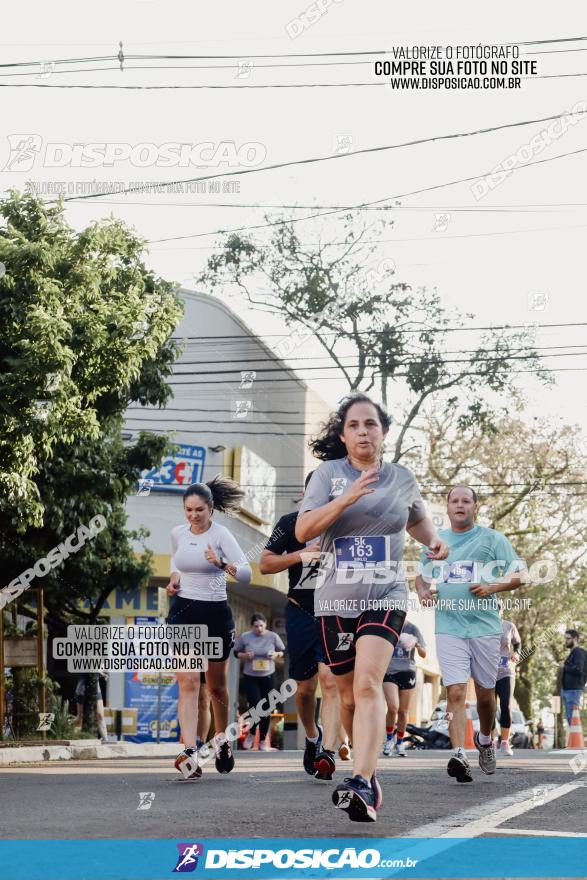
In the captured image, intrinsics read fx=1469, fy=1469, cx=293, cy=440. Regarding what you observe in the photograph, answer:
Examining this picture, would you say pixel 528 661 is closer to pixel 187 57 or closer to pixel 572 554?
pixel 572 554

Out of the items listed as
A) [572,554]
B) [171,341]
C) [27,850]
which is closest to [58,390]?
[171,341]

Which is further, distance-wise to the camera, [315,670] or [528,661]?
[528,661]

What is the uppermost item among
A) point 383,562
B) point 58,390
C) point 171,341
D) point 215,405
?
point 215,405

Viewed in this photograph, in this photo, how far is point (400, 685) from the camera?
14.9 meters

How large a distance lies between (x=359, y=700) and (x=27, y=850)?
154 cm

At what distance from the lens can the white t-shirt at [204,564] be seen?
966 cm

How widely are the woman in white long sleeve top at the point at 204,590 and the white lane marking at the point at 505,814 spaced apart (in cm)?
230

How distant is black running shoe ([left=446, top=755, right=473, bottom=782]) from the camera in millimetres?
8961

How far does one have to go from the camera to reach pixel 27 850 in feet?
16.5

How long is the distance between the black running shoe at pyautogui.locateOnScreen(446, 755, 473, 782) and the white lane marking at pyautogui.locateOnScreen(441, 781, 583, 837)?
0.58 m

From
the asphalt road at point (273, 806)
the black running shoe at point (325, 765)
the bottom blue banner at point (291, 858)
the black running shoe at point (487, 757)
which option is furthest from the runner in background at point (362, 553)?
the black running shoe at point (487, 757)

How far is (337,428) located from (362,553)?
3.54 ft

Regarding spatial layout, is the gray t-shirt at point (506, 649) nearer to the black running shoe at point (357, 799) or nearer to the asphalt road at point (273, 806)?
the asphalt road at point (273, 806)

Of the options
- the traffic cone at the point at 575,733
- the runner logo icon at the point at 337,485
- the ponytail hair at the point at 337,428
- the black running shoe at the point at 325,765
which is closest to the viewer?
the runner logo icon at the point at 337,485
